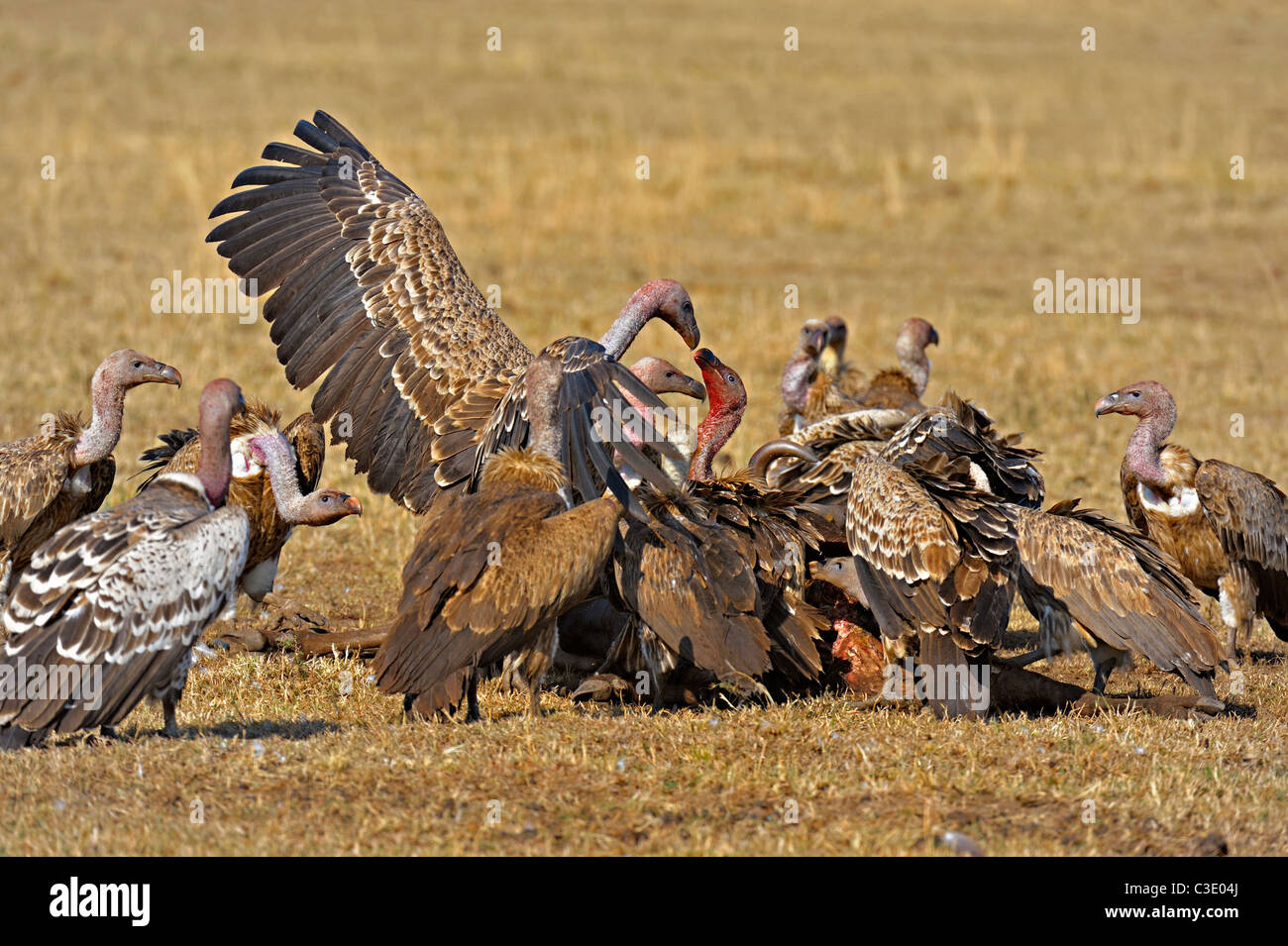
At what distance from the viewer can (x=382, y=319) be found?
7684mm

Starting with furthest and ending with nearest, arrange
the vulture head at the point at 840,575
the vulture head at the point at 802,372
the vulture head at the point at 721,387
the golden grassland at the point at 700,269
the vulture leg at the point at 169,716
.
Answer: the vulture head at the point at 802,372 < the vulture head at the point at 721,387 < the vulture head at the point at 840,575 < the vulture leg at the point at 169,716 < the golden grassland at the point at 700,269

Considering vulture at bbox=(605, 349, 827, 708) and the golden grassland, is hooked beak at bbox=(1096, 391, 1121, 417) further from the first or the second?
vulture at bbox=(605, 349, 827, 708)

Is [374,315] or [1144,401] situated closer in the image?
[1144,401]

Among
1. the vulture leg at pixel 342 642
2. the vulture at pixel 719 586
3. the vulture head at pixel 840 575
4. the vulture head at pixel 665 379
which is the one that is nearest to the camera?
the vulture at pixel 719 586

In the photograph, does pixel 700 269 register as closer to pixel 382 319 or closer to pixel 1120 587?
pixel 382 319

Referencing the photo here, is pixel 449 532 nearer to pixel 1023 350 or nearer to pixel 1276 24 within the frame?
pixel 1023 350

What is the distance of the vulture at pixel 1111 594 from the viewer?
19.8 ft

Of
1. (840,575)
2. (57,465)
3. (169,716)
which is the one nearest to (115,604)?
(169,716)

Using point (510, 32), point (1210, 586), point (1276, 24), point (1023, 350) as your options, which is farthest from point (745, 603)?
point (1276, 24)

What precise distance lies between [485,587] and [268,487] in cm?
192

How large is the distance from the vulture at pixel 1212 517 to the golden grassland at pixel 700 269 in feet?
1.10

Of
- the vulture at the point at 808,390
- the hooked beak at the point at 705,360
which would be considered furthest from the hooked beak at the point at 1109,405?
the vulture at the point at 808,390

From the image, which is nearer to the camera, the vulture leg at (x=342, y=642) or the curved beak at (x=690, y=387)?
the vulture leg at (x=342, y=642)

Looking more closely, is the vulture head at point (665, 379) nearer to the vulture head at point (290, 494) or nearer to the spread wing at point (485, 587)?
the vulture head at point (290, 494)
